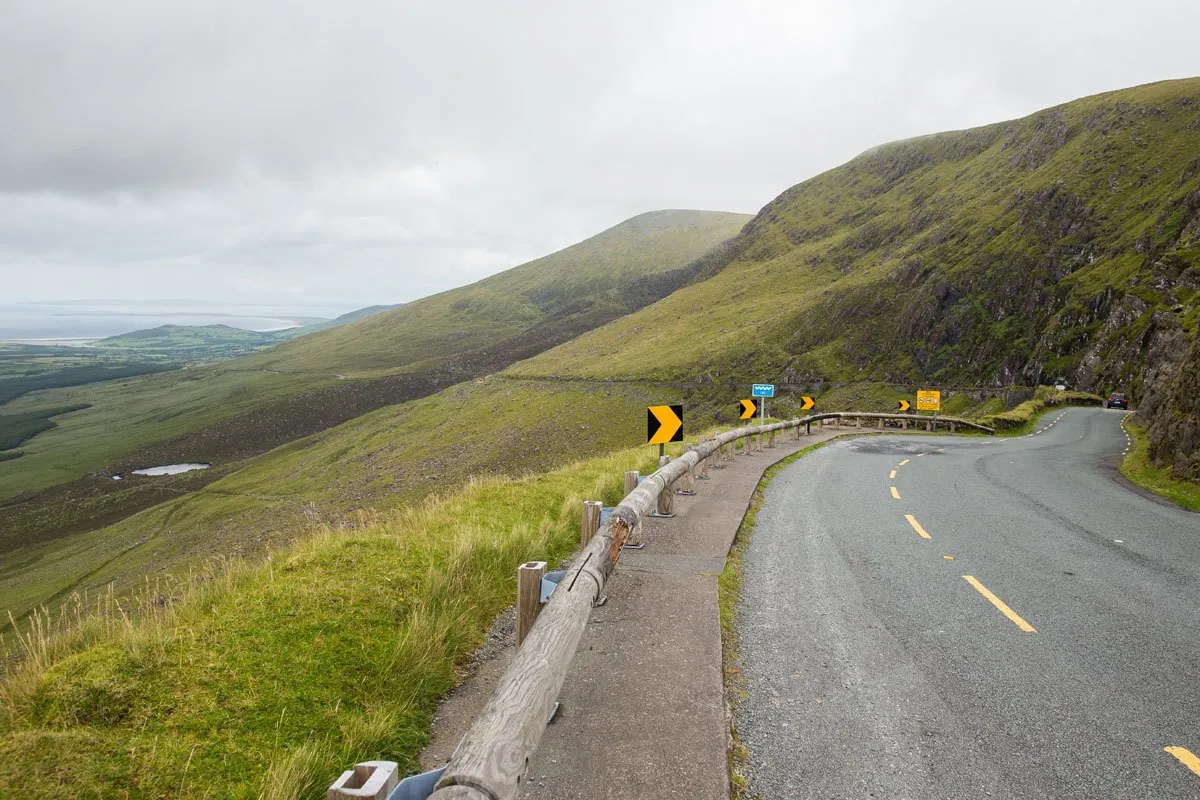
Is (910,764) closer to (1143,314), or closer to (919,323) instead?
(1143,314)

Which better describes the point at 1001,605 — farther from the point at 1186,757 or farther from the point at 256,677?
the point at 256,677

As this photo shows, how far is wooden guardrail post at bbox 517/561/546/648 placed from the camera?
4.53 meters

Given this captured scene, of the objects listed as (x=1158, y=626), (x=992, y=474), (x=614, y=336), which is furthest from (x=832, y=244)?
Answer: (x=1158, y=626)

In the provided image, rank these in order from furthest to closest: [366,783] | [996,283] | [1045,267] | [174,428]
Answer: [174,428] < [996,283] < [1045,267] < [366,783]

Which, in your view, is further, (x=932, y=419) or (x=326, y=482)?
(x=326, y=482)

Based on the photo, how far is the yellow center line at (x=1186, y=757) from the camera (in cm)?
366

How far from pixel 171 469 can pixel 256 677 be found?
13905 cm

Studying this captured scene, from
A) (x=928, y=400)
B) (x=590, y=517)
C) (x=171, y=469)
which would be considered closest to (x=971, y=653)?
(x=590, y=517)

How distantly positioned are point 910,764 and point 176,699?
4655 millimetres

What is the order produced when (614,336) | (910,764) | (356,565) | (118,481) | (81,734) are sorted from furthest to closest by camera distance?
(614,336) → (118,481) → (356,565) → (910,764) → (81,734)

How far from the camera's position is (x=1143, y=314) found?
55.7 metres

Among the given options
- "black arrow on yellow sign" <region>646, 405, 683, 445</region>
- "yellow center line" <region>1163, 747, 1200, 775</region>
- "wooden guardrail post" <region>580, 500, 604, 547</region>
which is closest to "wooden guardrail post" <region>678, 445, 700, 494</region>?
"black arrow on yellow sign" <region>646, 405, 683, 445</region>

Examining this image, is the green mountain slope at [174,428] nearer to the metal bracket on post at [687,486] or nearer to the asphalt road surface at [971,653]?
the metal bracket on post at [687,486]

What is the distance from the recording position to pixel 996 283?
79.1 metres
